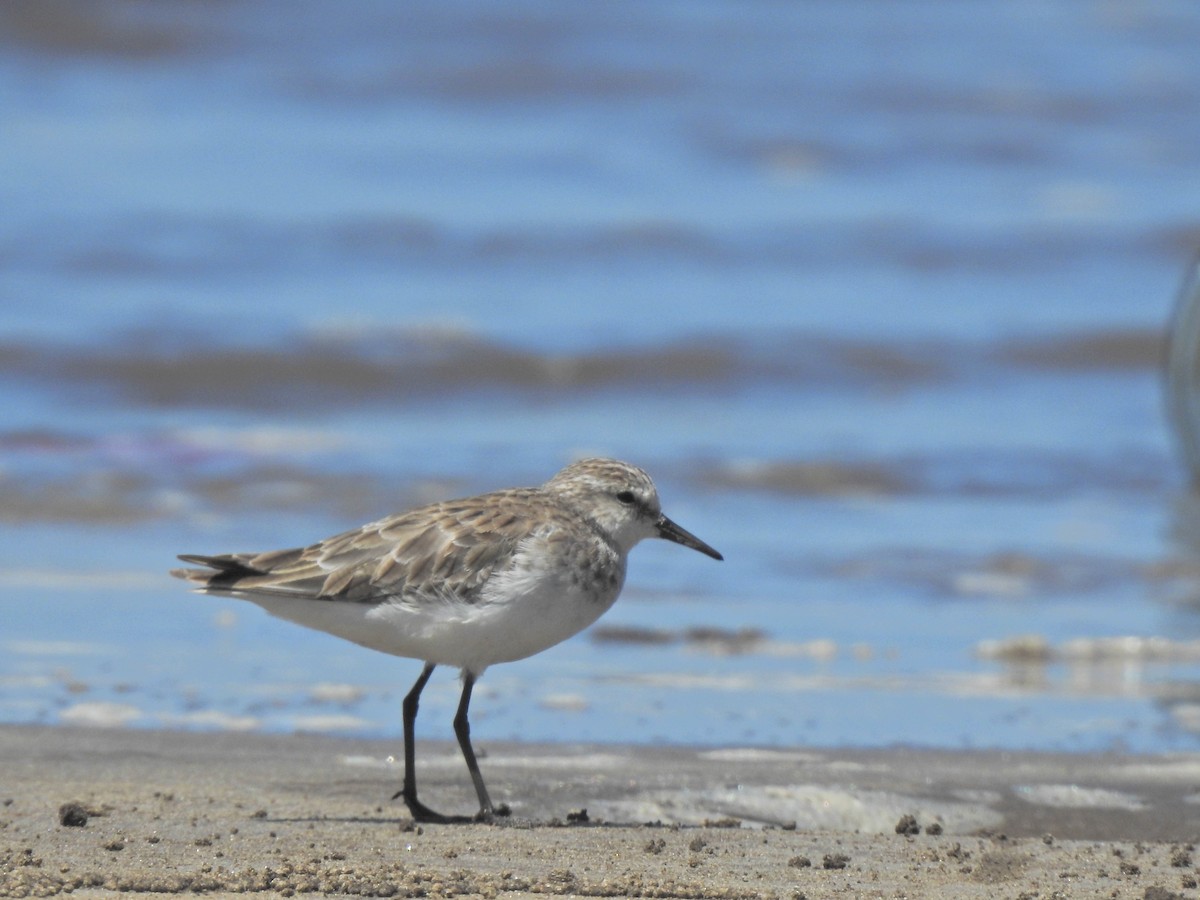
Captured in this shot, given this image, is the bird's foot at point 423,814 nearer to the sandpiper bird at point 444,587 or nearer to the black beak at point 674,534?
the sandpiper bird at point 444,587

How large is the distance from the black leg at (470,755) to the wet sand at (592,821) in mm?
60

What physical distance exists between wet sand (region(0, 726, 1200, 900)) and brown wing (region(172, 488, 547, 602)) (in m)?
0.45

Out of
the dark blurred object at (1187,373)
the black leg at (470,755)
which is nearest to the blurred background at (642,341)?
the dark blurred object at (1187,373)

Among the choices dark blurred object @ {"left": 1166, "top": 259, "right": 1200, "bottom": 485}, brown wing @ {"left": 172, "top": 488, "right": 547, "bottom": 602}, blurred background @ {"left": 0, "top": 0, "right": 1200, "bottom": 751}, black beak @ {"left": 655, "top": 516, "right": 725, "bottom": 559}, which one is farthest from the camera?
dark blurred object @ {"left": 1166, "top": 259, "right": 1200, "bottom": 485}

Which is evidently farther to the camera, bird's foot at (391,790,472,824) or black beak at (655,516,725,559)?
black beak at (655,516,725,559)

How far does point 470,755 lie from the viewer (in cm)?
406

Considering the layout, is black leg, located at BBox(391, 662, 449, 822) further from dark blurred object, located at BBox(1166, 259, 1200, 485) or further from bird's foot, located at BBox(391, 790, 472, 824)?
dark blurred object, located at BBox(1166, 259, 1200, 485)

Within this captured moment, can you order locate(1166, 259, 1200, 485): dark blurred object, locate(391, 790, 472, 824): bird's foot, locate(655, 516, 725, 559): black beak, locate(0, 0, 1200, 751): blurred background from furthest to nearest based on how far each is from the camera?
locate(1166, 259, 1200, 485): dark blurred object → locate(0, 0, 1200, 751): blurred background → locate(655, 516, 725, 559): black beak → locate(391, 790, 472, 824): bird's foot

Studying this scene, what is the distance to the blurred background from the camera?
18.0 ft

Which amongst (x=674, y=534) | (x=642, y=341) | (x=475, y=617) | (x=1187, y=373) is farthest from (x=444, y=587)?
(x=642, y=341)

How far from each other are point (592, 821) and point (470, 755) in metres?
0.30

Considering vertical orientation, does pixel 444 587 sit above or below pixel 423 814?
above

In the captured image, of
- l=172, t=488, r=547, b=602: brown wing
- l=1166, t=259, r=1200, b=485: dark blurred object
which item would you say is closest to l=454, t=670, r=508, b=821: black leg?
l=172, t=488, r=547, b=602: brown wing

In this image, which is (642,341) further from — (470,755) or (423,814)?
(423,814)
